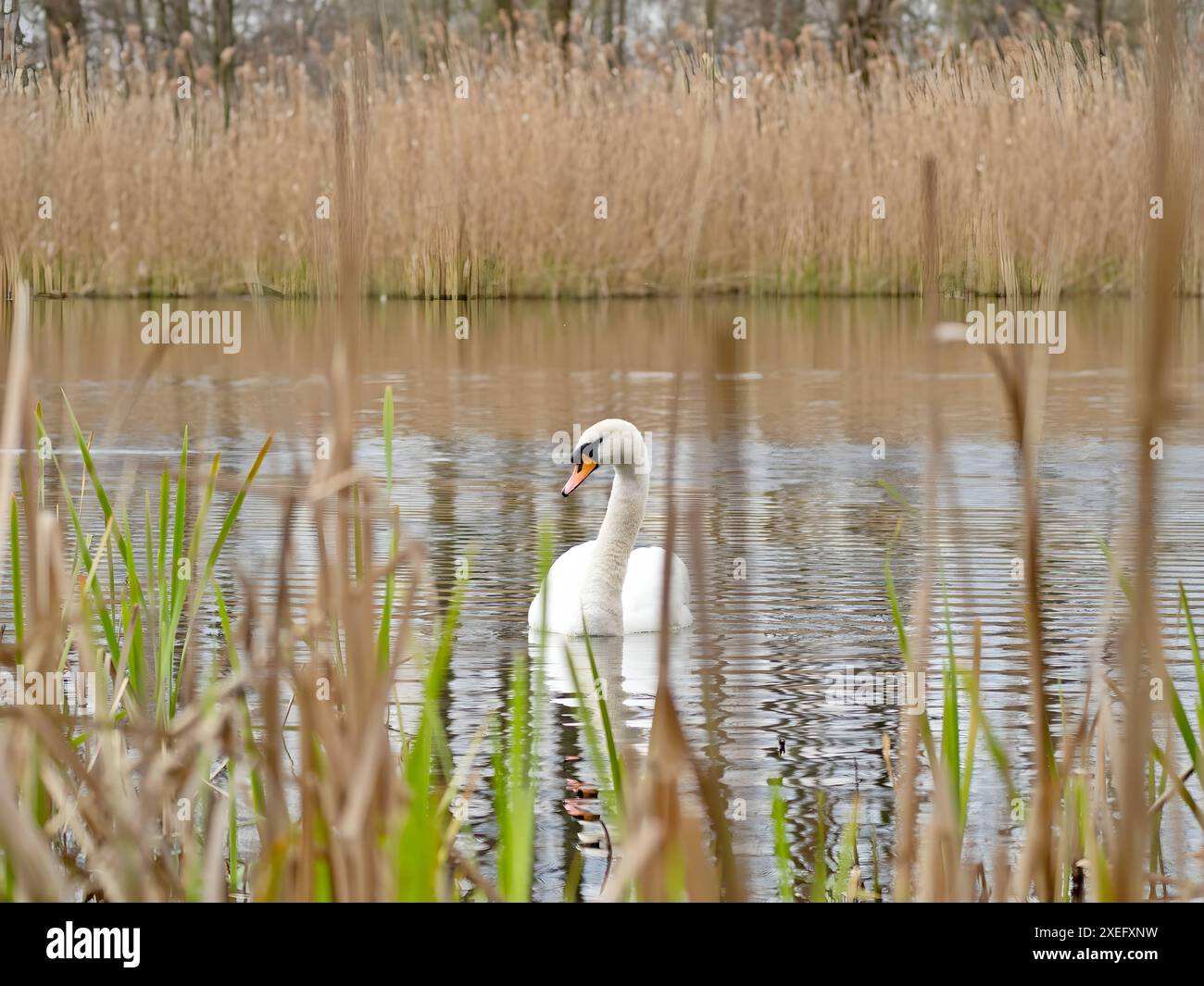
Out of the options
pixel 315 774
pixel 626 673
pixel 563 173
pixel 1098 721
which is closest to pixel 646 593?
pixel 626 673

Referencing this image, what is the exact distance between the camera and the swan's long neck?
17.3 feet

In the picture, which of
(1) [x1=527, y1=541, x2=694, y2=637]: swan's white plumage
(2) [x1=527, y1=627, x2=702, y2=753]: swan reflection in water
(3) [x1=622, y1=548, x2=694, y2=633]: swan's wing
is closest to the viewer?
(2) [x1=527, y1=627, x2=702, y2=753]: swan reflection in water

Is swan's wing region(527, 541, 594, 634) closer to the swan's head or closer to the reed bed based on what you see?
the swan's head

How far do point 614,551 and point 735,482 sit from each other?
3987 mm

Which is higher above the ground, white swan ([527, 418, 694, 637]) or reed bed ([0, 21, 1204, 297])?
reed bed ([0, 21, 1204, 297])

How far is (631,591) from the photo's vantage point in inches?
219

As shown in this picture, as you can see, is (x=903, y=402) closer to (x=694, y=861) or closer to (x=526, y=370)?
(x=526, y=370)

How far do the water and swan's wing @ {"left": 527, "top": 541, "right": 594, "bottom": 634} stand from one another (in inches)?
3.6

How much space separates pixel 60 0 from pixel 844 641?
16.4 meters

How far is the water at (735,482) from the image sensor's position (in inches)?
124

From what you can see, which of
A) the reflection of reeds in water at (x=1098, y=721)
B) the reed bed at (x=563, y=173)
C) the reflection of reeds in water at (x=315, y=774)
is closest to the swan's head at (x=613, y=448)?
the reflection of reeds in water at (x=1098, y=721)

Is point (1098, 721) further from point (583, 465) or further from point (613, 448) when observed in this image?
point (583, 465)

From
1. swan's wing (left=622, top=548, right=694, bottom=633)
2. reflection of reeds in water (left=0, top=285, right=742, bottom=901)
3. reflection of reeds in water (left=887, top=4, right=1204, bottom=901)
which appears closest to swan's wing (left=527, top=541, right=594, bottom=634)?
swan's wing (left=622, top=548, right=694, bottom=633)

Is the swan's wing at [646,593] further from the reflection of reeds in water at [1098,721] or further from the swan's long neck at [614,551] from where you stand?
the reflection of reeds in water at [1098,721]
